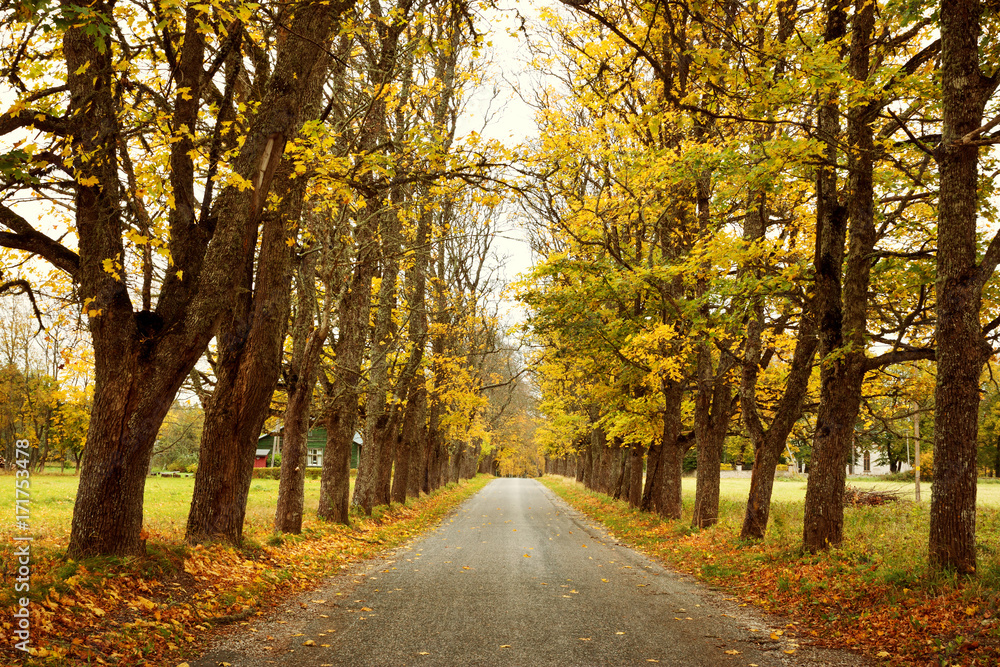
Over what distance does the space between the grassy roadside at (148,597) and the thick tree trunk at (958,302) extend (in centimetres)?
799

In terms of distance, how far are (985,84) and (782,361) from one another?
1342 cm

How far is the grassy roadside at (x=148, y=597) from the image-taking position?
509 cm

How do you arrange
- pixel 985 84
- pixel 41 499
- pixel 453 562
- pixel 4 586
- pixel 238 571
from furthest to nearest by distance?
pixel 41 499 < pixel 453 562 < pixel 238 571 < pixel 985 84 < pixel 4 586

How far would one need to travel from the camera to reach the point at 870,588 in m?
7.55

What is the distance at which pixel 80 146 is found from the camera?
22.0 feet

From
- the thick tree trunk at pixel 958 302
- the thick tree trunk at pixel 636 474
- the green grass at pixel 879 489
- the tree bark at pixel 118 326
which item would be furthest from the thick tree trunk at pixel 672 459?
the tree bark at pixel 118 326

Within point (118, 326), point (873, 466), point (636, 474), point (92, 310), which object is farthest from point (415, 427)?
point (873, 466)

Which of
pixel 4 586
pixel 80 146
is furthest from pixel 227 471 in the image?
pixel 80 146

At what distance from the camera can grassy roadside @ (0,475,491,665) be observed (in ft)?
16.7

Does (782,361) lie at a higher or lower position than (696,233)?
lower

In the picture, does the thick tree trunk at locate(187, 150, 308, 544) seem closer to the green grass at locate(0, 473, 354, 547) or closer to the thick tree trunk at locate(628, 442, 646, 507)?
the green grass at locate(0, 473, 354, 547)

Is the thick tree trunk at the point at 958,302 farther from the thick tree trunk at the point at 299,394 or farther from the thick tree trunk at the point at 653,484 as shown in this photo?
the thick tree trunk at the point at 653,484

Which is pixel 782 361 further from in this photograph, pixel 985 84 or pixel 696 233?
pixel 985 84

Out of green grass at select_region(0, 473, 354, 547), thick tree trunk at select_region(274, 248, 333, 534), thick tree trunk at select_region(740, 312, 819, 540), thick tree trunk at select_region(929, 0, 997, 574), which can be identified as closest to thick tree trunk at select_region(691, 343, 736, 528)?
thick tree trunk at select_region(740, 312, 819, 540)
